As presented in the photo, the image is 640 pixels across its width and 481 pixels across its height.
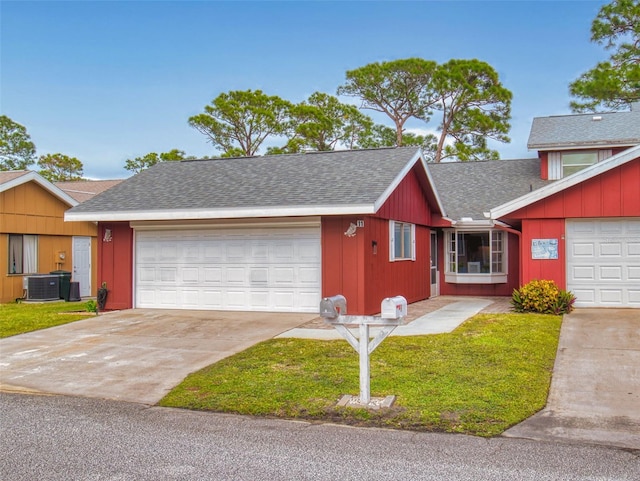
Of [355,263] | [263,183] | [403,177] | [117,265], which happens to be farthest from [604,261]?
[117,265]

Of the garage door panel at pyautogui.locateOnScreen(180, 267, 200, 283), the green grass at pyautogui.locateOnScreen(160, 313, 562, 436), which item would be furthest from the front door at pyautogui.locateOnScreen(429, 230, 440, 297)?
the green grass at pyautogui.locateOnScreen(160, 313, 562, 436)

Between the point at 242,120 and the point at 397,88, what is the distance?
9.21 meters

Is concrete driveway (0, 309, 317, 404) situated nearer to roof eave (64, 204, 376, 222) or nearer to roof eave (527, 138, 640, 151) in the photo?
roof eave (64, 204, 376, 222)

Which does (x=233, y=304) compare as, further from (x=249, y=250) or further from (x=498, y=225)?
(x=498, y=225)

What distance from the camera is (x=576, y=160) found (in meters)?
18.1

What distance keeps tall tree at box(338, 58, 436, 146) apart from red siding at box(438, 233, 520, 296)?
596 inches

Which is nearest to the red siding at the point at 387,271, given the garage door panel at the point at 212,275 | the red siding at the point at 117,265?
the garage door panel at the point at 212,275

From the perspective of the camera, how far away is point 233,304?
12914 millimetres

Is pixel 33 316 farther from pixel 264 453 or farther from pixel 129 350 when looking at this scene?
pixel 264 453

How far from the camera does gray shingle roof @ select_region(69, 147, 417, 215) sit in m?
12.0

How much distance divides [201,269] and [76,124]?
1538 centimetres

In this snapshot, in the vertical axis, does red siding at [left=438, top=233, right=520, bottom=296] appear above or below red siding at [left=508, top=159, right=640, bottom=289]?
below

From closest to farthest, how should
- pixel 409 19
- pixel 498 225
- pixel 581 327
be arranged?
pixel 581 327, pixel 498 225, pixel 409 19

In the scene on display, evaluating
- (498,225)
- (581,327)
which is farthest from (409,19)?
(581,327)
